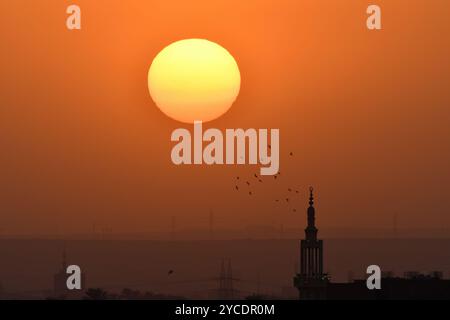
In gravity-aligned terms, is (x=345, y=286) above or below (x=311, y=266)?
below

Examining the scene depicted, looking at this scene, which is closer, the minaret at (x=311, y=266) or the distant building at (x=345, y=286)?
the distant building at (x=345, y=286)

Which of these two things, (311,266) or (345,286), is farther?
(311,266)

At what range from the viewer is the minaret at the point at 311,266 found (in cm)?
14862

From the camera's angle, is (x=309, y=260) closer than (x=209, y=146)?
No

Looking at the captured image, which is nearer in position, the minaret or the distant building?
the distant building

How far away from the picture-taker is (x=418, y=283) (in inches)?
5684

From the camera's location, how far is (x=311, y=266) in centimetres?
15200

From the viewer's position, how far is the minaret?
149m
